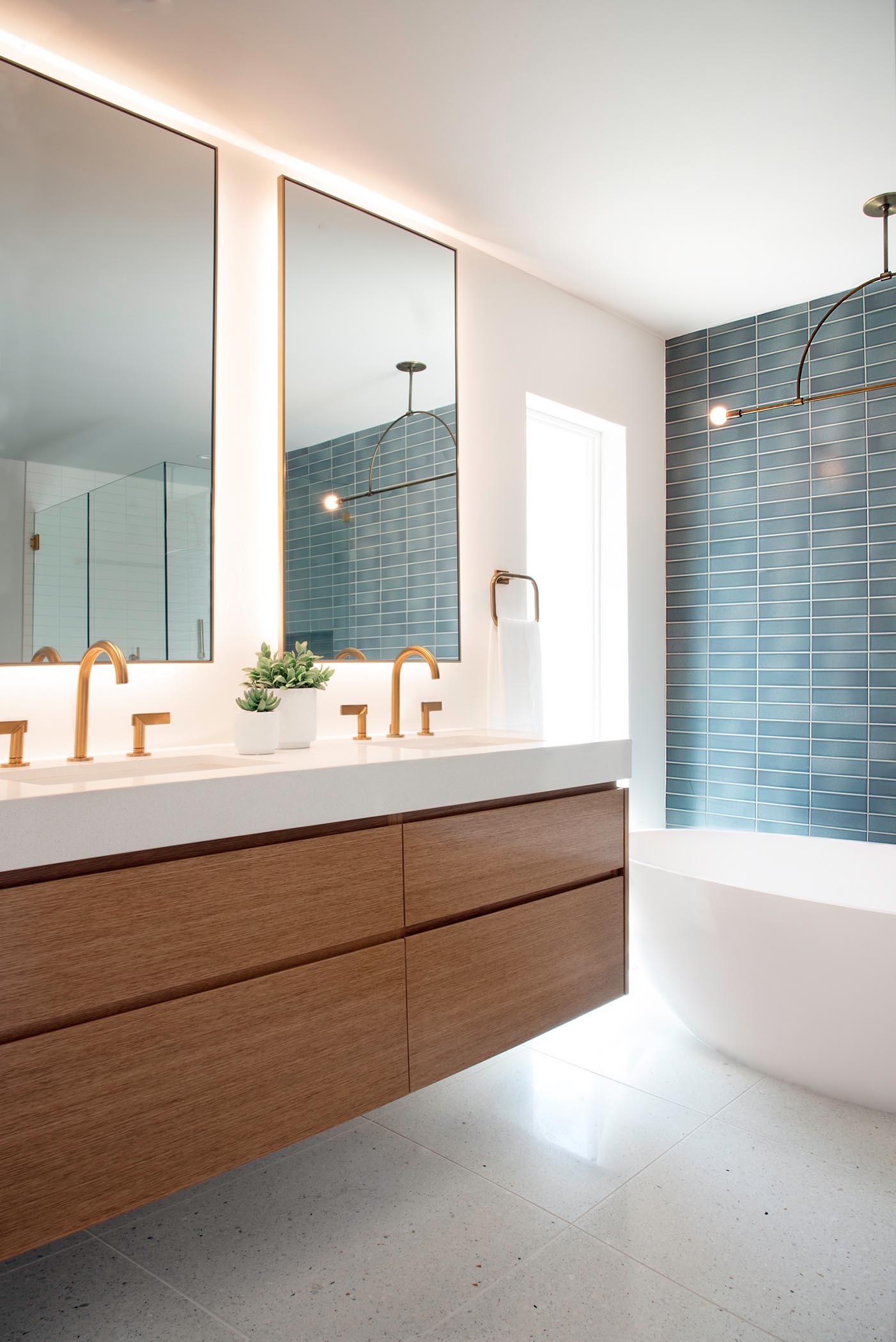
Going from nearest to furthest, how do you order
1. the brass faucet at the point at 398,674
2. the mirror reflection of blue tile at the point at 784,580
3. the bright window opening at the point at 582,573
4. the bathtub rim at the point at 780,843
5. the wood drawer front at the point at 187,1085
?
1. the wood drawer front at the point at 187,1085
2. the brass faucet at the point at 398,674
3. the bathtub rim at the point at 780,843
4. the mirror reflection of blue tile at the point at 784,580
5. the bright window opening at the point at 582,573

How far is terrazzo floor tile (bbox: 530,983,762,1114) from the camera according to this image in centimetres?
232

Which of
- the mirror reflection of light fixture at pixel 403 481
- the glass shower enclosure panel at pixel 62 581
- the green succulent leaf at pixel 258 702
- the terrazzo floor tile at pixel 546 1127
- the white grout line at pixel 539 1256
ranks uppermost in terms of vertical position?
the mirror reflection of light fixture at pixel 403 481

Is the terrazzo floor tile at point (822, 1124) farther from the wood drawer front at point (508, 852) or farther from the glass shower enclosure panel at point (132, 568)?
the glass shower enclosure panel at point (132, 568)

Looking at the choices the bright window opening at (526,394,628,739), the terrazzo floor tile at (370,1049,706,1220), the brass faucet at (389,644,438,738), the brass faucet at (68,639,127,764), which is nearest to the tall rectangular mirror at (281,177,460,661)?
the brass faucet at (389,644,438,738)

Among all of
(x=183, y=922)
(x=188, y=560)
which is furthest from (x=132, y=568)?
(x=183, y=922)

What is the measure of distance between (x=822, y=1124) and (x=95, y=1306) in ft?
5.23

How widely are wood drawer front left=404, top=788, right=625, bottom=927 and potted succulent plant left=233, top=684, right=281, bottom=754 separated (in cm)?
42

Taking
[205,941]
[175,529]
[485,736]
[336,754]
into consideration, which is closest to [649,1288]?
[205,941]

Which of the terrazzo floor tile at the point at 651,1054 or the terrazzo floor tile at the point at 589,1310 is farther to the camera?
the terrazzo floor tile at the point at 651,1054

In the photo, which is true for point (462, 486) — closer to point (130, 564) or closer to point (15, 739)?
point (130, 564)

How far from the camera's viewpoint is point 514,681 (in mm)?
2869

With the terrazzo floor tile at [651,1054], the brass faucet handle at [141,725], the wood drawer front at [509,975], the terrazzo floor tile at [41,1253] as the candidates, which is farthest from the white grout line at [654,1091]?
the brass faucet handle at [141,725]

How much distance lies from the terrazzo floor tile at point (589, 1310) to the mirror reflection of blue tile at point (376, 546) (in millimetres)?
1486

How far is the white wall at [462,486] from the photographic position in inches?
84.0
